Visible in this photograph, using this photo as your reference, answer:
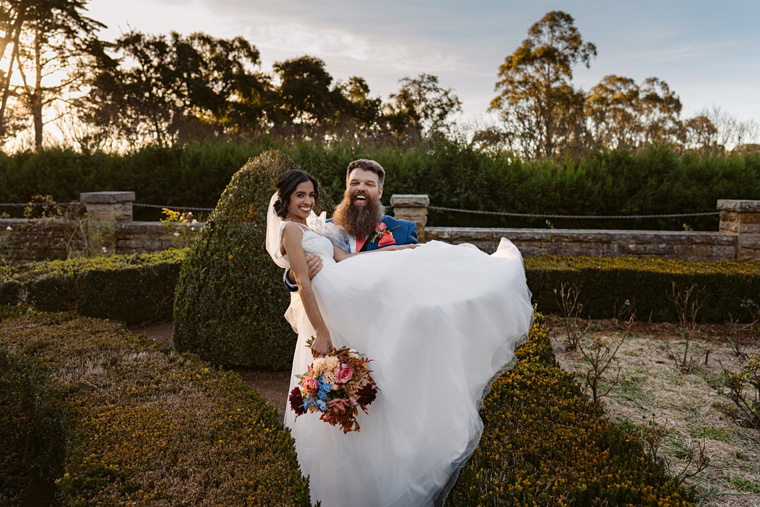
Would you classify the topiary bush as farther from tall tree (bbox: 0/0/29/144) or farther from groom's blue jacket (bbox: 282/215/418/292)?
tall tree (bbox: 0/0/29/144)

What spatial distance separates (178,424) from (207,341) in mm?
2091

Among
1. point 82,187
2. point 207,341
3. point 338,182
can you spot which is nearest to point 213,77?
point 82,187

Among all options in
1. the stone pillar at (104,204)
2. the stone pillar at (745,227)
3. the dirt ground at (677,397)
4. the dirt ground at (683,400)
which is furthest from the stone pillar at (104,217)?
the stone pillar at (745,227)

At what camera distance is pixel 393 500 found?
90.7 inches

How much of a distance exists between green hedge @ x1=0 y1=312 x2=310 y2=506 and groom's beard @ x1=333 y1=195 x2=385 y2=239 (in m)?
1.23

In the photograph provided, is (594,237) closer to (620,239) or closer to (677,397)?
(620,239)

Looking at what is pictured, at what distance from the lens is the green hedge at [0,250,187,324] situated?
581 centimetres

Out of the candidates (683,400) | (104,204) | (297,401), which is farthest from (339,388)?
(104,204)

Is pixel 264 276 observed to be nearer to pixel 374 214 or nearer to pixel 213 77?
pixel 374 214

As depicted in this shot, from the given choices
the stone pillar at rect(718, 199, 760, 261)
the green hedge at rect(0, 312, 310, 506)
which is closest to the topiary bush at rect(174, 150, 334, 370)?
the green hedge at rect(0, 312, 310, 506)

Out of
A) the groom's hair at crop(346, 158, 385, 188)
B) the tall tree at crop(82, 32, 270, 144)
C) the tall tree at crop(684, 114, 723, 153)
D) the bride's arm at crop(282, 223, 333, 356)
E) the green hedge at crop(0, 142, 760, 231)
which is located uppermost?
the tall tree at crop(82, 32, 270, 144)

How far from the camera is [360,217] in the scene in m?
2.97

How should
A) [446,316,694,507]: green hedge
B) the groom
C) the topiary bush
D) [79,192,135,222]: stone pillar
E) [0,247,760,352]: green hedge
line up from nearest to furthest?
[446,316,694,507]: green hedge → the groom → the topiary bush → [0,247,760,352]: green hedge → [79,192,135,222]: stone pillar

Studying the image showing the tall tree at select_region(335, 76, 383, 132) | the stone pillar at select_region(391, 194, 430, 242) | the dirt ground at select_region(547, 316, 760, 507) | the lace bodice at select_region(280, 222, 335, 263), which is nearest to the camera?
the lace bodice at select_region(280, 222, 335, 263)
